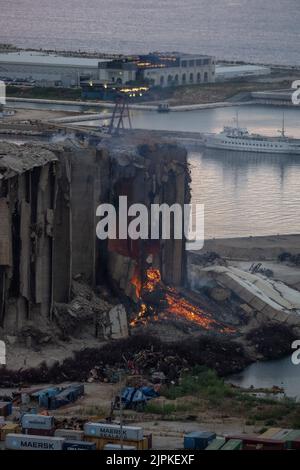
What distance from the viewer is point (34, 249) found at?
88.4ft

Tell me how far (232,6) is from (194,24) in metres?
25.6

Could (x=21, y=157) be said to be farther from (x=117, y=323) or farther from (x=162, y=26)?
(x=162, y=26)

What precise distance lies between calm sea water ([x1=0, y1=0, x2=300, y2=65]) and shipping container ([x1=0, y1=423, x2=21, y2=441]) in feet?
225

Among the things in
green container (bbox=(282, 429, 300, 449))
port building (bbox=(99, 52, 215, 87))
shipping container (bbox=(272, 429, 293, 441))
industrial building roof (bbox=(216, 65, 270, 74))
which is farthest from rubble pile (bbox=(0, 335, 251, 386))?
industrial building roof (bbox=(216, 65, 270, 74))

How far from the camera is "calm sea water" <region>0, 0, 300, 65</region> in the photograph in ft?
329

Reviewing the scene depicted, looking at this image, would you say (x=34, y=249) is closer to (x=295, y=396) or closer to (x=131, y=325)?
(x=131, y=325)

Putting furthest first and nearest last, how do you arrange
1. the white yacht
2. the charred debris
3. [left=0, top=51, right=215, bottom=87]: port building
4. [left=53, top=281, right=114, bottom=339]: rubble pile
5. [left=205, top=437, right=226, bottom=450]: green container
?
[left=0, top=51, right=215, bottom=87]: port building → the white yacht → [left=53, top=281, right=114, bottom=339]: rubble pile → the charred debris → [left=205, top=437, right=226, bottom=450]: green container

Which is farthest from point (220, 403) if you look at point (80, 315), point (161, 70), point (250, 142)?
point (161, 70)

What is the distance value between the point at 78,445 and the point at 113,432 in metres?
0.65

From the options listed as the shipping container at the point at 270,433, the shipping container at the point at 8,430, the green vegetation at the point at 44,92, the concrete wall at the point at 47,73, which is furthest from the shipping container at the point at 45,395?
the concrete wall at the point at 47,73

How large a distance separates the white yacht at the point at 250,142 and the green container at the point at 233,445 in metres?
35.4
